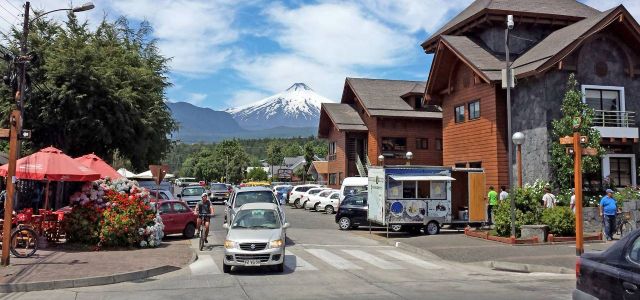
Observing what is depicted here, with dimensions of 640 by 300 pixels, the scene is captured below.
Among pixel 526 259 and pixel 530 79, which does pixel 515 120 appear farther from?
pixel 526 259

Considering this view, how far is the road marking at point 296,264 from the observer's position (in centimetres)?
1380

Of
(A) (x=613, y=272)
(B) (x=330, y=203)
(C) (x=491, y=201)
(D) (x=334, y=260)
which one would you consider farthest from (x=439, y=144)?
(A) (x=613, y=272)

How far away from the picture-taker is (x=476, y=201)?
23.1 m

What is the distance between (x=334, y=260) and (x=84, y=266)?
6.36 meters

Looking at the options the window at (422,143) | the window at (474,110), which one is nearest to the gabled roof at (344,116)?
the window at (422,143)

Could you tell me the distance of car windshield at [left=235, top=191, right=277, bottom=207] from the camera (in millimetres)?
19531

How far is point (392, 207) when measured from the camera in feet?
70.5

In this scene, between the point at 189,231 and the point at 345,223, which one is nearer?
the point at 189,231

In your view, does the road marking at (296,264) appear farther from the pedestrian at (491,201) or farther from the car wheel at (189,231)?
the pedestrian at (491,201)

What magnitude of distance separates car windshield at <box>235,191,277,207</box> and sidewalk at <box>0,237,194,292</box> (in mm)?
2928

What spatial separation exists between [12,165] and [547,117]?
68.9 ft

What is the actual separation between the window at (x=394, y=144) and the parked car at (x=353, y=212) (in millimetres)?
18080

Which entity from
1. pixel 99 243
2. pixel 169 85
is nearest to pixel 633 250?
pixel 99 243

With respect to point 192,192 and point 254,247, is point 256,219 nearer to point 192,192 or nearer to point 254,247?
point 254,247
